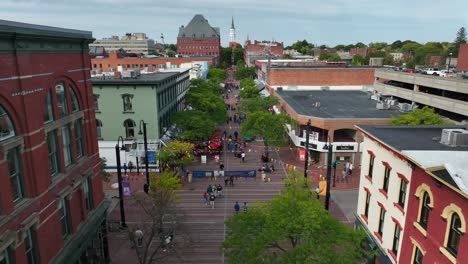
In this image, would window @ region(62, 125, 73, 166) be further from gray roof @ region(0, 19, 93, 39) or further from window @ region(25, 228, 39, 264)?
gray roof @ region(0, 19, 93, 39)

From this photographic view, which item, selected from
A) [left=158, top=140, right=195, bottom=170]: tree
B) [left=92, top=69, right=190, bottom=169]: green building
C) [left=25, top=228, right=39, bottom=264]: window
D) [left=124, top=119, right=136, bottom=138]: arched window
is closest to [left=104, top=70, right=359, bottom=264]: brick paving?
[left=158, top=140, right=195, bottom=170]: tree

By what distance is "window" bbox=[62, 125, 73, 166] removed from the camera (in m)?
18.2

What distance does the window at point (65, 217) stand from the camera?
59.2 ft

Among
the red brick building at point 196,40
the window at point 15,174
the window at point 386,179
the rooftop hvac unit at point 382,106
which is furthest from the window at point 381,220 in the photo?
the red brick building at point 196,40

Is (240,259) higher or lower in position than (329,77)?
lower

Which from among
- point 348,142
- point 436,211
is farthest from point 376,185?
point 348,142

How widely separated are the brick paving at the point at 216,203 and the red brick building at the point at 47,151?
478 centimetres

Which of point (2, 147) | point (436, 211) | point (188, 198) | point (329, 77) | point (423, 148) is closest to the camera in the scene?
point (2, 147)

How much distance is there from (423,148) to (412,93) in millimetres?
40212

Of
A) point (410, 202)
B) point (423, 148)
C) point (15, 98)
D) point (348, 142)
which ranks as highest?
point (15, 98)

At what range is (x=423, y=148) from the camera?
55.3ft

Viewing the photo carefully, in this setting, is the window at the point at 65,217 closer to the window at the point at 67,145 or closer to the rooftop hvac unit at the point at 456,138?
the window at the point at 67,145

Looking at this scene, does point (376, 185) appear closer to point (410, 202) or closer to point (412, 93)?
point (410, 202)

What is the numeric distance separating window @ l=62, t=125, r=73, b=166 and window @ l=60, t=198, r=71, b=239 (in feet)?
6.96
